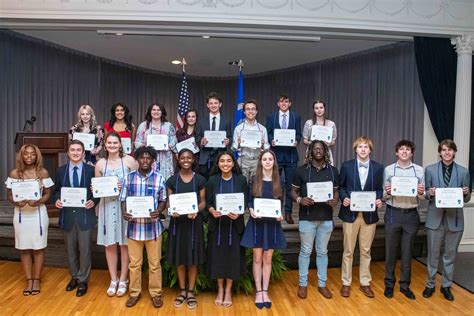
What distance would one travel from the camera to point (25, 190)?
3596mm

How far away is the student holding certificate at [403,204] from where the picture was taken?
361 centimetres

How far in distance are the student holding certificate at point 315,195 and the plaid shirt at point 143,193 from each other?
124cm

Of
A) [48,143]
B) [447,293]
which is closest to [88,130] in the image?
[48,143]

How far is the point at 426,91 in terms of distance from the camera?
5566 mm

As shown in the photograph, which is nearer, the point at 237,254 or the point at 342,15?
the point at 237,254

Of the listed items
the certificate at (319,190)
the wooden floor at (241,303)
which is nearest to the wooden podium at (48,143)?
the wooden floor at (241,303)

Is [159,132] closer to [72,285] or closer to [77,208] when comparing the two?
[77,208]

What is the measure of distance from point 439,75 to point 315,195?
3169 millimetres

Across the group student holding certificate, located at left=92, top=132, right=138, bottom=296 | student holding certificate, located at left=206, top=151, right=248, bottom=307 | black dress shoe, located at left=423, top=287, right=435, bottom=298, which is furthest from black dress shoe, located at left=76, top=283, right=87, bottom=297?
black dress shoe, located at left=423, top=287, right=435, bottom=298

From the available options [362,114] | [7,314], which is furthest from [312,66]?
[7,314]

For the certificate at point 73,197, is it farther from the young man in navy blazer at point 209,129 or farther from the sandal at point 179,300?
the young man in navy blazer at point 209,129

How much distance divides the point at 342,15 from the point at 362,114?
271 cm

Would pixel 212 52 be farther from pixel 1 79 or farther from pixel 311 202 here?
pixel 311 202

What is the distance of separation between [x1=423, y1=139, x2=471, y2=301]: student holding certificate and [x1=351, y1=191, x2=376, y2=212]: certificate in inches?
21.1
